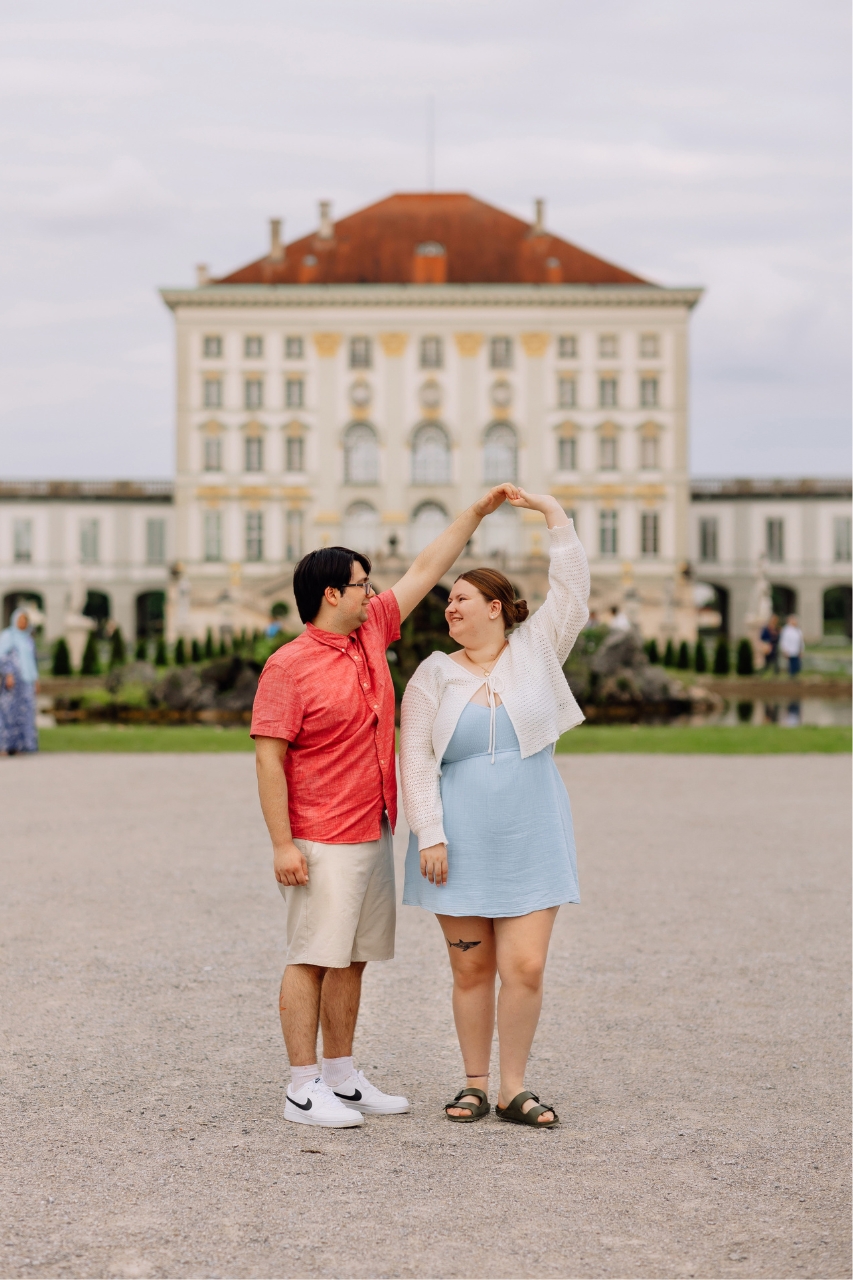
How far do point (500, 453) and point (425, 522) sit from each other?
13.0ft

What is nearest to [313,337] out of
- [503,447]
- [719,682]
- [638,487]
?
[503,447]

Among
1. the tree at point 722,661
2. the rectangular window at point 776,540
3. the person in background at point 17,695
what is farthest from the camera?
the rectangular window at point 776,540

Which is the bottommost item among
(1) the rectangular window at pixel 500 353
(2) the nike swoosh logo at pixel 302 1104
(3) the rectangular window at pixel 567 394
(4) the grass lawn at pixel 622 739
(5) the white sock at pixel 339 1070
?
(4) the grass lawn at pixel 622 739

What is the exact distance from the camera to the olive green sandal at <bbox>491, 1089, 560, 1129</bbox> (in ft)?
11.0

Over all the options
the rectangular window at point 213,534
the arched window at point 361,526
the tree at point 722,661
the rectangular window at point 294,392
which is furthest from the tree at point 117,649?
the rectangular window at point 294,392

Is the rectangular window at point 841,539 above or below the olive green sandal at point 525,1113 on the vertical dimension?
above

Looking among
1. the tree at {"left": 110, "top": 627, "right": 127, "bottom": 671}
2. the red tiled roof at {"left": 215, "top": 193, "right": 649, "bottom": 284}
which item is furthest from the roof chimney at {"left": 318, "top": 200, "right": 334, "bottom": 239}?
the tree at {"left": 110, "top": 627, "right": 127, "bottom": 671}

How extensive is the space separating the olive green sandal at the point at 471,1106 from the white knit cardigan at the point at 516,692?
2.06 ft

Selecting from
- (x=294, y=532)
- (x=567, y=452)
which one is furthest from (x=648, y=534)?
(x=294, y=532)

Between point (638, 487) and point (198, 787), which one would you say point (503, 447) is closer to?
point (638, 487)

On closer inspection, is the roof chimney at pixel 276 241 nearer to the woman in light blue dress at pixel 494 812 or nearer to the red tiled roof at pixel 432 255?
the red tiled roof at pixel 432 255

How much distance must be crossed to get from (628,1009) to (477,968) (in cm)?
117

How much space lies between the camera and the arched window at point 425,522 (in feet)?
177

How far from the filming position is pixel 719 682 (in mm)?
26672
